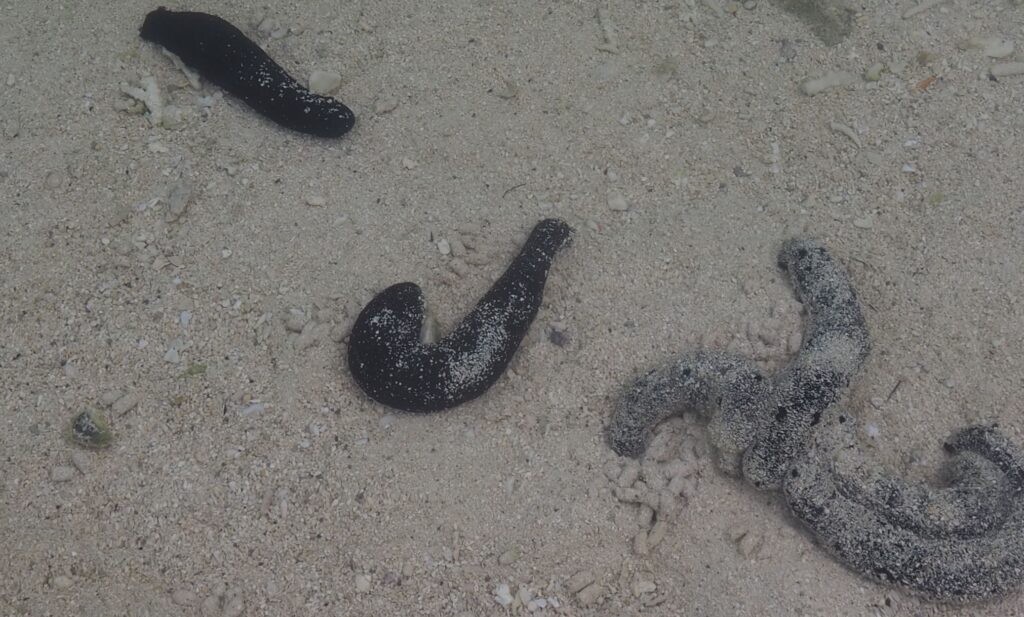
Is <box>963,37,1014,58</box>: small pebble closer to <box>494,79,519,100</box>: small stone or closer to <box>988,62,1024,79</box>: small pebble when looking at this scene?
<box>988,62,1024,79</box>: small pebble

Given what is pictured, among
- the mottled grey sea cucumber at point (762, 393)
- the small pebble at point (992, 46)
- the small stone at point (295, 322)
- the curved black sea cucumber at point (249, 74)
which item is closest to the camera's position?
the mottled grey sea cucumber at point (762, 393)

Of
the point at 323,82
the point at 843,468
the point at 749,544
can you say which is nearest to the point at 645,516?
the point at 749,544

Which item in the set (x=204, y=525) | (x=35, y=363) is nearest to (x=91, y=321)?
(x=35, y=363)

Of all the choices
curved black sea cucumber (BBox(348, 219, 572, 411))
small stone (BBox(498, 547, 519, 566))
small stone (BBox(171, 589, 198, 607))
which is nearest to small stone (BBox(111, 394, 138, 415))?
small stone (BBox(171, 589, 198, 607))

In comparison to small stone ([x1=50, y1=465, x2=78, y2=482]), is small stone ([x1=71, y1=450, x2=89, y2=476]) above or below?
above

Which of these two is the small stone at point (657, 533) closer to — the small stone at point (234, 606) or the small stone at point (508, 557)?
the small stone at point (508, 557)

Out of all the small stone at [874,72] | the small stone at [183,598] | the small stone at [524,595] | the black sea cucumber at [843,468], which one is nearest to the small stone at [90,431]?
the small stone at [183,598]

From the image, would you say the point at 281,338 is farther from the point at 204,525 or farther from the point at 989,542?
the point at 989,542
